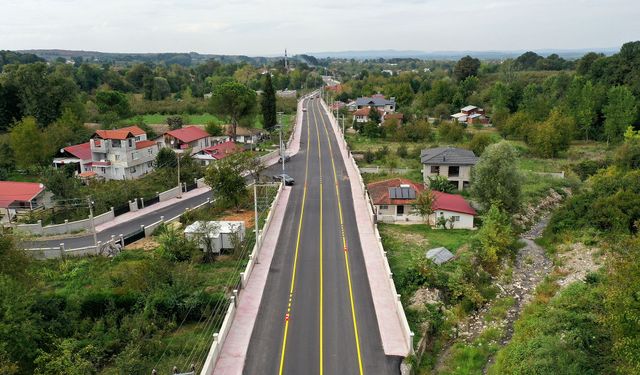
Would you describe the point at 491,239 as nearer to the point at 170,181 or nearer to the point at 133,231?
the point at 133,231

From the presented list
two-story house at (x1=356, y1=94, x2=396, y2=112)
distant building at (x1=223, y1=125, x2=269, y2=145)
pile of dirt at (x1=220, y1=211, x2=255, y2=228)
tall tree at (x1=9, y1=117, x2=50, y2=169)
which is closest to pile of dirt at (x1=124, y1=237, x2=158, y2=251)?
pile of dirt at (x1=220, y1=211, x2=255, y2=228)

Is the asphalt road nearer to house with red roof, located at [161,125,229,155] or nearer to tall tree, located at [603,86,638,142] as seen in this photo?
house with red roof, located at [161,125,229,155]

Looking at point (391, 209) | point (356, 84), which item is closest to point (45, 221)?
point (391, 209)

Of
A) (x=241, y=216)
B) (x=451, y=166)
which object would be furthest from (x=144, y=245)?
(x=451, y=166)

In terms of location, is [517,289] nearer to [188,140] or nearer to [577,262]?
[577,262]

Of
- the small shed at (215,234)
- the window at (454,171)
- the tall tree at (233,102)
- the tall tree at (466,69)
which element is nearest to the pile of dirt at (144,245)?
the small shed at (215,234)

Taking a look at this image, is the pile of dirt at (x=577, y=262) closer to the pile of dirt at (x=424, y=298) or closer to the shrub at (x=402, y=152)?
the pile of dirt at (x=424, y=298)
